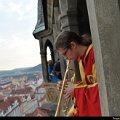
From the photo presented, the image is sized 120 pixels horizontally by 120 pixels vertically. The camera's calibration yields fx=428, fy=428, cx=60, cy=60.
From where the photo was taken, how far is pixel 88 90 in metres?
4.25

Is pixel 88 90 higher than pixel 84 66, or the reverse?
pixel 84 66

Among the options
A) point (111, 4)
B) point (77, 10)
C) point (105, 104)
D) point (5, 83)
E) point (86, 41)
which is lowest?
point (105, 104)

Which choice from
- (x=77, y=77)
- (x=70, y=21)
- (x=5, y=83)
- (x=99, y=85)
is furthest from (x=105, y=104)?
(x=70, y=21)

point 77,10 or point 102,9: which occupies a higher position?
point 77,10

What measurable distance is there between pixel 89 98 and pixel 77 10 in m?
3.04

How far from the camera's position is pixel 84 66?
4.33m

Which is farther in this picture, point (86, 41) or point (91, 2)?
point (86, 41)

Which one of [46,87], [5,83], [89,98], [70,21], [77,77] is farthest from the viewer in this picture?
[46,87]

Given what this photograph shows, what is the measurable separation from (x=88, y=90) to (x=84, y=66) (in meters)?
0.25

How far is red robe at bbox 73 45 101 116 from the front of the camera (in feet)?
13.8

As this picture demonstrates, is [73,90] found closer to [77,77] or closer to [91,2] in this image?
[91,2]

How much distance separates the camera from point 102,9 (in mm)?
3936

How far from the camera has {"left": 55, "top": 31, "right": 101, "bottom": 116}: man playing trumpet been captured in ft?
13.8

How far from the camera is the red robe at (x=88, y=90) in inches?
165
